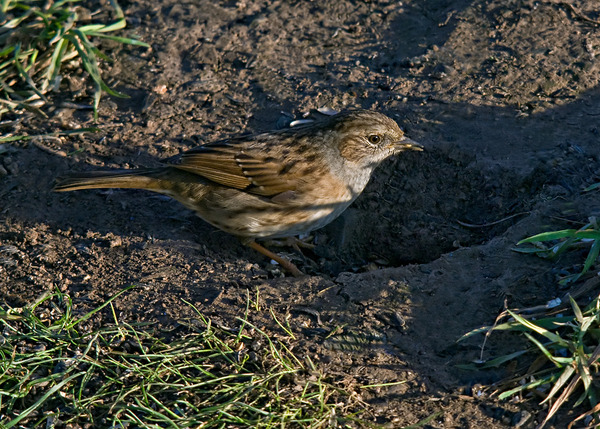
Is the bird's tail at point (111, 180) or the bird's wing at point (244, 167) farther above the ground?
the bird's wing at point (244, 167)

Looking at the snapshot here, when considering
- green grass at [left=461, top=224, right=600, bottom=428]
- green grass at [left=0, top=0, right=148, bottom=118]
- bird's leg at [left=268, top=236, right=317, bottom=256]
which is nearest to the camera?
green grass at [left=461, top=224, right=600, bottom=428]

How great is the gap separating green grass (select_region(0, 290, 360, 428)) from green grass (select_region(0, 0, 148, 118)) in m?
2.49

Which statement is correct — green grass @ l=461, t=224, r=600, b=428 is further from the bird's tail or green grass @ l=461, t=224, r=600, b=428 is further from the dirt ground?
the bird's tail

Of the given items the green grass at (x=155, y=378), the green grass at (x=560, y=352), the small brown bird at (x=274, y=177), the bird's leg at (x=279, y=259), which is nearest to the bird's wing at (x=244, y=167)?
the small brown bird at (x=274, y=177)

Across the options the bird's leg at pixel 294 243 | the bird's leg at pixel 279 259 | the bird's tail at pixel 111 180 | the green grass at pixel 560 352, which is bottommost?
the bird's leg at pixel 294 243

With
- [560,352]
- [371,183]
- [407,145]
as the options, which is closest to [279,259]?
[371,183]

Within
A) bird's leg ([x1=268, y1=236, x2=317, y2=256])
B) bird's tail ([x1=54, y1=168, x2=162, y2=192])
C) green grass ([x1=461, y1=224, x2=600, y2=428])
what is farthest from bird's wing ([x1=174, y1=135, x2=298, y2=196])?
green grass ([x1=461, y1=224, x2=600, y2=428])

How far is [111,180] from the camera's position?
5242 mm

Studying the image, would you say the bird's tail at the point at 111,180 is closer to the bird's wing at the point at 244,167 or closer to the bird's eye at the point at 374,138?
the bird's wing at the point at 244,167

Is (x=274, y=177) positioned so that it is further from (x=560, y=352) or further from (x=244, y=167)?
(x=560, y=352)

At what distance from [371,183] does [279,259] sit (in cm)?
107

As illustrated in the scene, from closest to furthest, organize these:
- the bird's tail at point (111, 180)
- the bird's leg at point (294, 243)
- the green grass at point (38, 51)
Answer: the bird's tail at point (111, 180), the bird's leg at point (294, 243), the green grass at point (38, 51)

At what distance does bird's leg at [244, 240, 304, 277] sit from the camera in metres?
5.27

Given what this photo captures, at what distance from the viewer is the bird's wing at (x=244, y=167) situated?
17.3 ft
